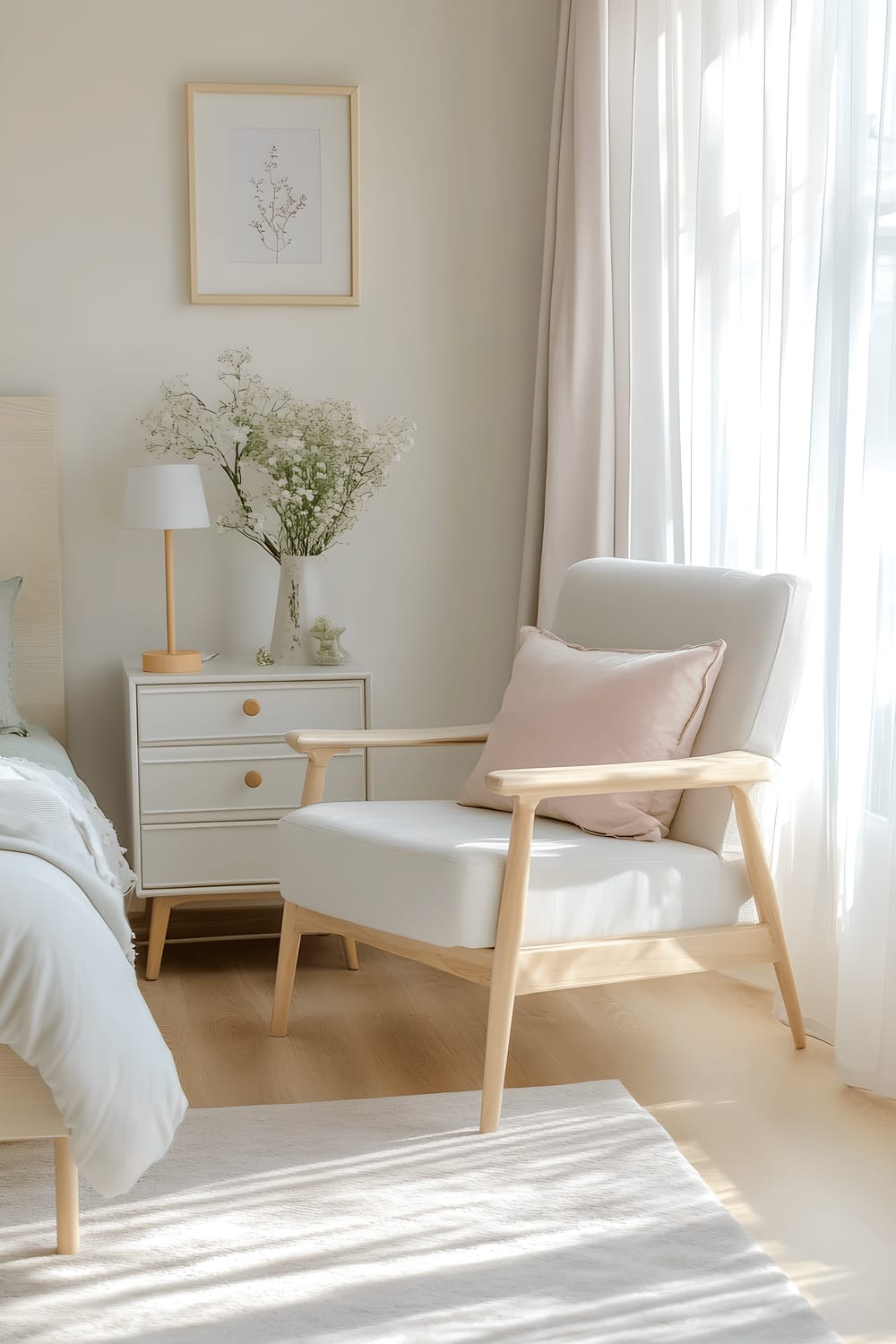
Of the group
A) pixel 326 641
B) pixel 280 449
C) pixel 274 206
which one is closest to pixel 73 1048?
pixel 326 641

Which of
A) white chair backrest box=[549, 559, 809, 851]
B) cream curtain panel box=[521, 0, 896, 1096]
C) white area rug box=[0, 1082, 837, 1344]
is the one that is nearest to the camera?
white area rug box=[0, 1082, 837, 1344]

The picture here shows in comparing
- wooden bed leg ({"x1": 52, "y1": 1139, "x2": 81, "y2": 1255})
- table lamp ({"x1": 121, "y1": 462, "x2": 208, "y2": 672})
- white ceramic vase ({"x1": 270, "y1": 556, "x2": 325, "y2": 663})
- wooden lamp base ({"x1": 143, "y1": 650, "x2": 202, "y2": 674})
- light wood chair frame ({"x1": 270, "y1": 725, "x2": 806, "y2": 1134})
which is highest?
table lamp ({"x1": 121, "y1": 462, "x2": 208, "y2": 672})

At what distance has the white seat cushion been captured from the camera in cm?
229

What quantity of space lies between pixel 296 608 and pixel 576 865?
4.19 ft

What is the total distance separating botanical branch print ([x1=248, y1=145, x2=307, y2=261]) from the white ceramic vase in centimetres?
84

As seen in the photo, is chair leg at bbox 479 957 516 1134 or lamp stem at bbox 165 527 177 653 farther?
lamp stem at bbox 165 527 177 653

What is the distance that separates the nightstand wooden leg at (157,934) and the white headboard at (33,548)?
1.81 feet

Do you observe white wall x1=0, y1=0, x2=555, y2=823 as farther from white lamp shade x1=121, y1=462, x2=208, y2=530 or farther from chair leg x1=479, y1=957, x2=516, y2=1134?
chair leg x1=479, y1=957, x2=516, y2=1134

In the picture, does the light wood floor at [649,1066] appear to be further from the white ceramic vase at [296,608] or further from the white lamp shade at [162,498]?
the white lamp shade at [162,498]

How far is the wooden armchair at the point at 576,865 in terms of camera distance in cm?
228

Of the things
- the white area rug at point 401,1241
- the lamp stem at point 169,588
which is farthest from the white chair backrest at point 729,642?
the lamp stem at point 169,588

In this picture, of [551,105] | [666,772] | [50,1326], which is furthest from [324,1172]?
[551,105]

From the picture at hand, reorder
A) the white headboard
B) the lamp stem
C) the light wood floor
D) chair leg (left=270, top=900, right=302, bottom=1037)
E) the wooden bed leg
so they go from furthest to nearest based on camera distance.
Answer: the white headboard, the lamp stem, chair leg (left=270, top=900, right=302, bottom=1037), the light wood floor, the wooden bed leg

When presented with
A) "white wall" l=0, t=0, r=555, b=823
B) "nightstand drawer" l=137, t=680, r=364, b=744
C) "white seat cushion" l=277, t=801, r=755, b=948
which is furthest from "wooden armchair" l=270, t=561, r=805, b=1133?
"white wall" l=0, t=0, r=555, b=823
